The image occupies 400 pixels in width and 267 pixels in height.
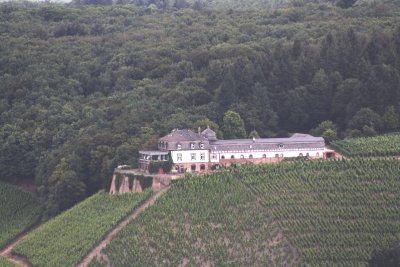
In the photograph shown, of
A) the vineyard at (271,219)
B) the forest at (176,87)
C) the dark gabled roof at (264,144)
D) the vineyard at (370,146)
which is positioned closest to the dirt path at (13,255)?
the forest at (176,87)

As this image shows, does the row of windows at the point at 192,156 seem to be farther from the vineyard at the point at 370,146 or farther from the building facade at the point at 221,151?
the vineyard at the point at 370,146

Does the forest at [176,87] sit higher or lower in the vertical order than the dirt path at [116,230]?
higher

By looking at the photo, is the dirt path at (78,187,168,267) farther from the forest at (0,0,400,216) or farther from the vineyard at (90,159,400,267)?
the forest at (0,0,400,216)

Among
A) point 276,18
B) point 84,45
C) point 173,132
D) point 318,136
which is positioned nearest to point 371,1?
point 276,18

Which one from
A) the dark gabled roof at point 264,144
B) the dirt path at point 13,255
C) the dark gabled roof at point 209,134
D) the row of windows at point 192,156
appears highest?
the dark gabled roof at point 209,134

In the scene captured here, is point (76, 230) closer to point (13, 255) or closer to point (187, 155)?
point (13, 255)

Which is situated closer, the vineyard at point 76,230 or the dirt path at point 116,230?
the dirt path at point 116,230
